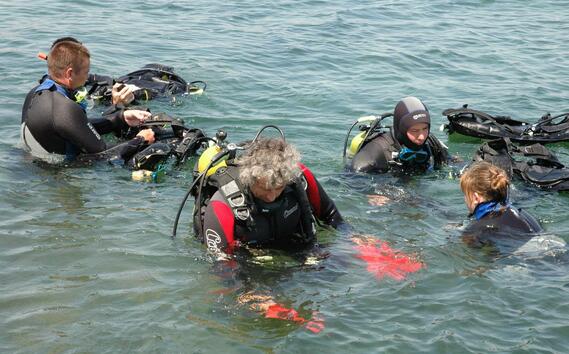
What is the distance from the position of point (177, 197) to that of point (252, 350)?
2.64 m

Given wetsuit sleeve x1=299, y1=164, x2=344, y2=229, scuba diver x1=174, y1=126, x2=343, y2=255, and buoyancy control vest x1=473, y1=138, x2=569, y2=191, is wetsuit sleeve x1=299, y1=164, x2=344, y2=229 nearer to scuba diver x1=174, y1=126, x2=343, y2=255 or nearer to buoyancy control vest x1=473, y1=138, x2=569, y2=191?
scuba diver x1=174, y1=126, x2=343, y2=255

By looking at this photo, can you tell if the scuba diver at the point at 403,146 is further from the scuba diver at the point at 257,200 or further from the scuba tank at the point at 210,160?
the scuba tank at the point at 210,160

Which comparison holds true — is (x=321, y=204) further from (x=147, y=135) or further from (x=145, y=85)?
(x=145, y=85)

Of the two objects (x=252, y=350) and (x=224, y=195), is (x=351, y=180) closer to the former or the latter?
(x=224, y=195)

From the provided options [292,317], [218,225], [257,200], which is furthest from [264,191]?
[292,317]

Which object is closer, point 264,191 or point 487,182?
point 264,191

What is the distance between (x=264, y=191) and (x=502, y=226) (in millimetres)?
1789

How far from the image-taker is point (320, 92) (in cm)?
1069

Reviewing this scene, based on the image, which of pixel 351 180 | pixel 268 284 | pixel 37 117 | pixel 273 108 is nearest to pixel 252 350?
pixel 268 284

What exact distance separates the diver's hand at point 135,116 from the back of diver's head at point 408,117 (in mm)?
2483

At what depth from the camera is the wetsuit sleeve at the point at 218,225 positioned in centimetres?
494

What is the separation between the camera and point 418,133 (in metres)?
6.93

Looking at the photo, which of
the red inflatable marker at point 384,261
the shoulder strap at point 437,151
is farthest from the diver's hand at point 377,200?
the red inflatable marker at point 384,261

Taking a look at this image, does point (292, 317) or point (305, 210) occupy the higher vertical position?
point (305, 210)
